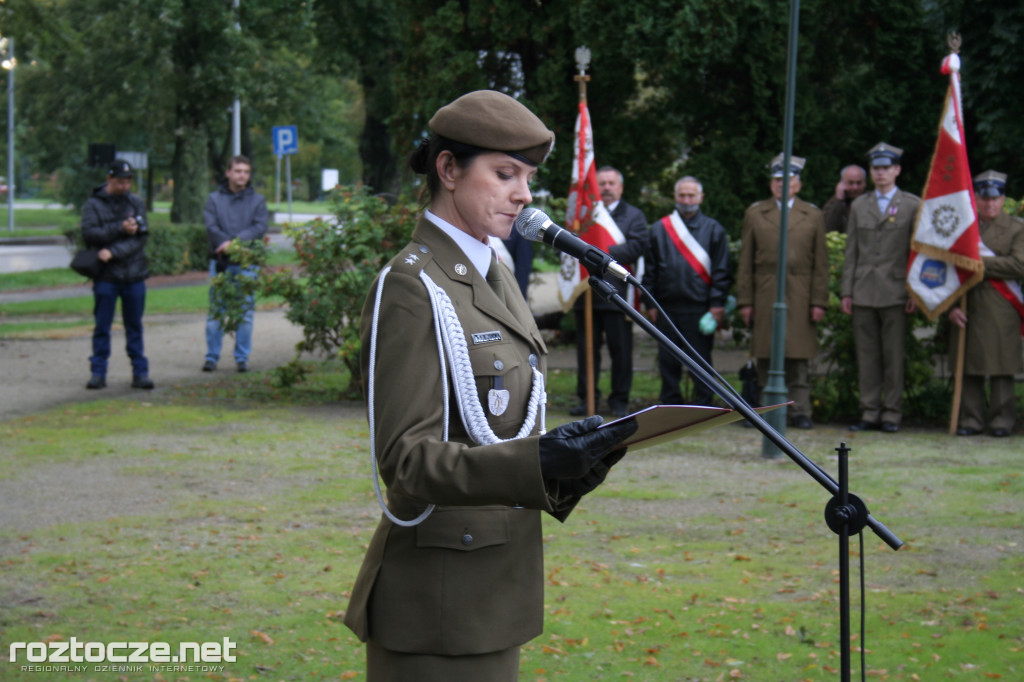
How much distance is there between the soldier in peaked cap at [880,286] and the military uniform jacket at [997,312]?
57 centimetres

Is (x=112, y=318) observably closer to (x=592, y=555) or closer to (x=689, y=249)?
(x=689, y=249)

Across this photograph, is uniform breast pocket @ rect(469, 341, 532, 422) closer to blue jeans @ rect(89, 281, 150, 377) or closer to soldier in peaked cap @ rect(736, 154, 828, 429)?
soldier in peaked cap @ rect(736, 154, 828, 429)

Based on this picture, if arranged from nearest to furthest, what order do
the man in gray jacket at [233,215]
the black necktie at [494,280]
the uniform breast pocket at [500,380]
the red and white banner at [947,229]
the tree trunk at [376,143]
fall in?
the uniform breast pocket at [500,380], the black necktie at [494,280], the red and white banner at [947,229], the man in gray jacket at [233,215], the tree trunk at [376,143]

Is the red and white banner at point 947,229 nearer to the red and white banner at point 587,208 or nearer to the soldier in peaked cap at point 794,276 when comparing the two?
the soldier in peaked cap at point 794,276

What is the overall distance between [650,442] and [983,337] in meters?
8.74

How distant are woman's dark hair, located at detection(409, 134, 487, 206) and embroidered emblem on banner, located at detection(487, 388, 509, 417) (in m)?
0.51

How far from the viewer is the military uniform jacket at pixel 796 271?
10.6 metres

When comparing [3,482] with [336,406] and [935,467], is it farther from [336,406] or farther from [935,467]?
[935,467]

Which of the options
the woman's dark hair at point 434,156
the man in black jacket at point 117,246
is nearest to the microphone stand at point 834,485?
the woman's dark hair at point 434,156

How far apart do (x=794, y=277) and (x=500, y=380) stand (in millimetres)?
8489

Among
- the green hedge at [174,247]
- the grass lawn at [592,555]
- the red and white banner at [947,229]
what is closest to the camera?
the grass lawn at [592,555]

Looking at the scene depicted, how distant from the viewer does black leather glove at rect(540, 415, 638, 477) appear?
7.34 feet

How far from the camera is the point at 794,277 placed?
10656 mm

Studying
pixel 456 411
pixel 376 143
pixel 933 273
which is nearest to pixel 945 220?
pixel 933 273
